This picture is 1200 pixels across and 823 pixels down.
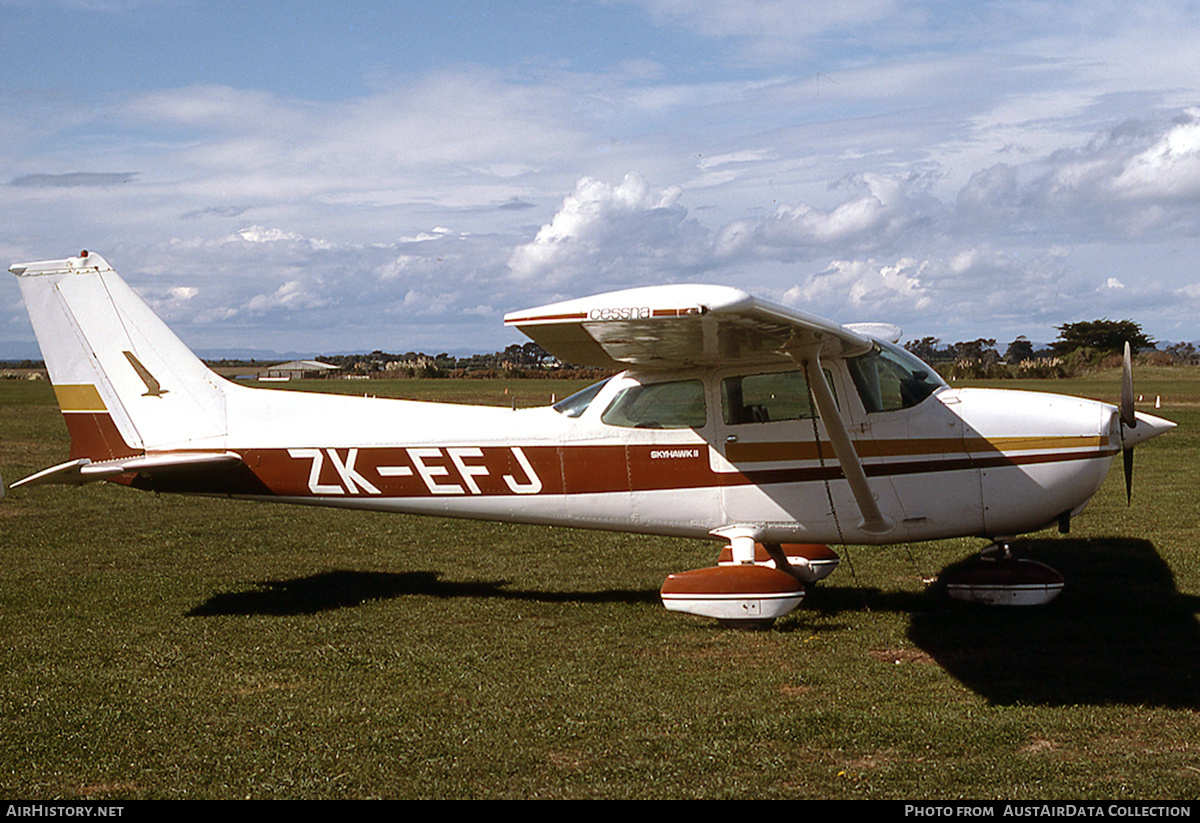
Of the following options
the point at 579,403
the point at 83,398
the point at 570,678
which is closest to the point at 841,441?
the point at 579,403

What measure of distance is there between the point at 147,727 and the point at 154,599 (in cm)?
351

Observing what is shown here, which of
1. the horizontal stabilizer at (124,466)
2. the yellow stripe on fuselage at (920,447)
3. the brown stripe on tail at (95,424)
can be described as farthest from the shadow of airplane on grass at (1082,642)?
the brown stripe on tail at (95,424)

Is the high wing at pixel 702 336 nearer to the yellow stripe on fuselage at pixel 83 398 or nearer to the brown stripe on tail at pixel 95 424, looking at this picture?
the brown stripe on tail at pixel 95 424

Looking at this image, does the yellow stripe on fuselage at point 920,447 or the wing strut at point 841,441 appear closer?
the wing strut at point 841,441

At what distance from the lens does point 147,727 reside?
5473mm

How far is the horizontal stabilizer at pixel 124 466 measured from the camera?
25.9ft

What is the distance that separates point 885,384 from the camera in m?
7.67

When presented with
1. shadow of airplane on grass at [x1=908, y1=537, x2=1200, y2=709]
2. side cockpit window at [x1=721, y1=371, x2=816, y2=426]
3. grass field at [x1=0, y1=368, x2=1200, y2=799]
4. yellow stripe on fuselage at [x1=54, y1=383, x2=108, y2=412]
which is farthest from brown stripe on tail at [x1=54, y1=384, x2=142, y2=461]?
shadow of airplane on grass at [x1=908, y1=537, x2=1200, y2=709]

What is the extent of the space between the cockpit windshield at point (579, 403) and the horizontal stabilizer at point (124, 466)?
2.96 meters

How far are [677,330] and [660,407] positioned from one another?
1914 mm

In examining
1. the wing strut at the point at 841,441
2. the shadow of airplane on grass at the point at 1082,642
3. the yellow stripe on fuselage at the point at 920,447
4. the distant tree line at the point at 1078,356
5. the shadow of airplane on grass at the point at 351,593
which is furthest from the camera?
the distant tree line at the point at 1078,356

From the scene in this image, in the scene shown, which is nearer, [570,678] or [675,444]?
[570,678]

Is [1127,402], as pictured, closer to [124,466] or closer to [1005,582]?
[1005,582]

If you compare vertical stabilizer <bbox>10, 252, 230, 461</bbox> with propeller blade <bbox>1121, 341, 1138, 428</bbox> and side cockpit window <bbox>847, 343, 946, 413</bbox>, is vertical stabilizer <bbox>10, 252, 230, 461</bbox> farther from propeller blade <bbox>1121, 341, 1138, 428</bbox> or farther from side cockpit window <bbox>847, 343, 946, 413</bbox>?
propeller blade <bbox>1121, 341, 1138, 428</bbox>
